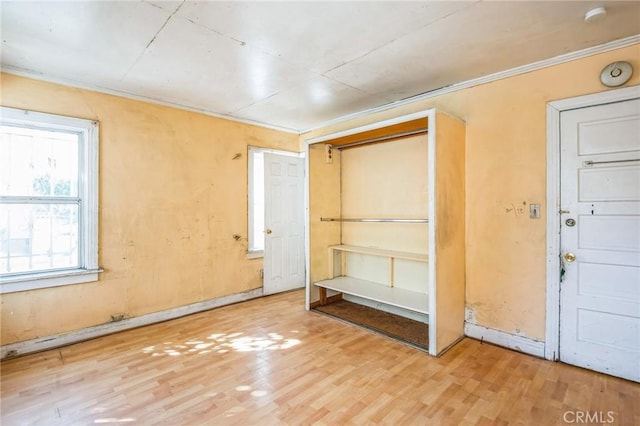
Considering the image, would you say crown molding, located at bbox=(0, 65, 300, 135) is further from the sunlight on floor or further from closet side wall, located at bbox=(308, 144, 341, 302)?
the sunlight on floor

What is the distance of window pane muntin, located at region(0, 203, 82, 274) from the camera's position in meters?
2.83

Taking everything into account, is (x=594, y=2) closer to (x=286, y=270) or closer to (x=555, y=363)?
(x=555, y=363)

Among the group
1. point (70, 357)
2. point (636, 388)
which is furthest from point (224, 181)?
point (636, 388)

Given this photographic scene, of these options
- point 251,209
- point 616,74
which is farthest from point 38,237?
point 616,74

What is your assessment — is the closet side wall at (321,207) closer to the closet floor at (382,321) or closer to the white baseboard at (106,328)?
the closet floor at (382,321)

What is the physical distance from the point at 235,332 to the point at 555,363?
2.95 meters

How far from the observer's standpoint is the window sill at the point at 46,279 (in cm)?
277

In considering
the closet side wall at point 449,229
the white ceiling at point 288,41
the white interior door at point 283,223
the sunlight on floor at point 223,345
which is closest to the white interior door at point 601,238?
the white ceiling at point 288,41

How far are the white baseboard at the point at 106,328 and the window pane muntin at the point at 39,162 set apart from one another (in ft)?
4.51

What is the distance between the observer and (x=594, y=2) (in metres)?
1.89

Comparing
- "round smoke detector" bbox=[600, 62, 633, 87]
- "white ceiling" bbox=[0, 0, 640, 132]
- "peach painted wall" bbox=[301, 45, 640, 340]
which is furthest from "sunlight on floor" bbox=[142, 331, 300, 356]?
"round smoke detector" bbox=[600, 62, 633, 87]

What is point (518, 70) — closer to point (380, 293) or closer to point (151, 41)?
point (380, 293)

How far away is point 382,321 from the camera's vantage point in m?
3.59

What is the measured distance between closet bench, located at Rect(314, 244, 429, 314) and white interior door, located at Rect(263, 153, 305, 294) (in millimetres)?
834
